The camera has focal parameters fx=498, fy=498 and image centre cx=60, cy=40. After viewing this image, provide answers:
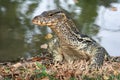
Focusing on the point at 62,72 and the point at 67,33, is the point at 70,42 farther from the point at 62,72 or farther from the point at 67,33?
the point at 62,72

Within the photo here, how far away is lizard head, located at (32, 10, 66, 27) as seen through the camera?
6.95 metres

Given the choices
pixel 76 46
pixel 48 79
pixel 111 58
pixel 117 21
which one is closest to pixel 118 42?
pixel 117 21

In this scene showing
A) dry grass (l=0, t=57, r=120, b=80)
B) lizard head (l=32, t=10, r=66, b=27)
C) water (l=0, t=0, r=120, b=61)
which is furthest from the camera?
water (l=0, t=0, r=120, b=61)

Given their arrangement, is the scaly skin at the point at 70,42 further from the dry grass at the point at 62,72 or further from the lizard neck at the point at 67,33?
the dry grass at the point at 62,72

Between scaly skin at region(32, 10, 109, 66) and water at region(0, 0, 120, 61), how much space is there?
6.97 ft

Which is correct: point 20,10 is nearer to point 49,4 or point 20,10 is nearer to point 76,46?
point 49,4

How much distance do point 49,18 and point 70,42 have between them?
54 cm

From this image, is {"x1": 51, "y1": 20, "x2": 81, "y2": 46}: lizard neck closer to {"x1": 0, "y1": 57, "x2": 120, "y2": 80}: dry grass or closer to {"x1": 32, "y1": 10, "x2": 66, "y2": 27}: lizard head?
{"x1": 32, "y1": 10, "x2": 66, "y2": 27}: lizard head

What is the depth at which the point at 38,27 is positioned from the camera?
11289 millimetres

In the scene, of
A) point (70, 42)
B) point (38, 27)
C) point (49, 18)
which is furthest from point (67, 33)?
point (38, 27)

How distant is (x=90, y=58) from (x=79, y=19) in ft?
14.9

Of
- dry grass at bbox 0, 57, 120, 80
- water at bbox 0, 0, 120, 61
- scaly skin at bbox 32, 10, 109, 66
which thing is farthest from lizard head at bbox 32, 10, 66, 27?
water at bbox 0, 0, 120, 61

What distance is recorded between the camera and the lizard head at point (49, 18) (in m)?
6.95

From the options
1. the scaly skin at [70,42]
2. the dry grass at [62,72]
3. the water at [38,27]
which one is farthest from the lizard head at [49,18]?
the water at [38,27]
